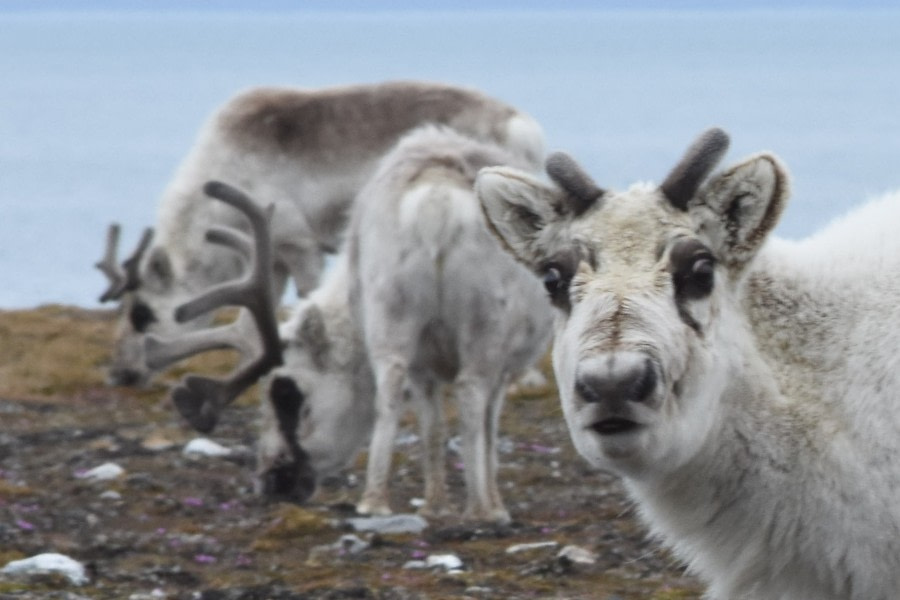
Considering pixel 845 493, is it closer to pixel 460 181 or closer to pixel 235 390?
pixel 460 181

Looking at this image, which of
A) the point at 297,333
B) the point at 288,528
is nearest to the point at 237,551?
the point at 288,528

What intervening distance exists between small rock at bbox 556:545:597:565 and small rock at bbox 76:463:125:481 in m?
4.81

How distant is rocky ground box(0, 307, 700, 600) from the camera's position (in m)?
9.48

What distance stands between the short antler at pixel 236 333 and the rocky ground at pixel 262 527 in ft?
1.98

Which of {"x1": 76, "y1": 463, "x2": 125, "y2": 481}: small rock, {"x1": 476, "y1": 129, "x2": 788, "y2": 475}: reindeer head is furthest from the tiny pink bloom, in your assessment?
{"x1": 476, "y1": 129, "x2": 788, "y2": 475}: reindeer head

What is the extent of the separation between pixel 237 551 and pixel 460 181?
2762 mm

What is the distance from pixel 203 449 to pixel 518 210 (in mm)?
8880

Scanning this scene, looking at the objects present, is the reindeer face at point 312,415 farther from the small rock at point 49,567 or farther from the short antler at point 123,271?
the short antler at point 123,271

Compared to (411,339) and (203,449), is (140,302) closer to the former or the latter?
(203,449)

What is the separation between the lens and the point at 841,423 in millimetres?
6242

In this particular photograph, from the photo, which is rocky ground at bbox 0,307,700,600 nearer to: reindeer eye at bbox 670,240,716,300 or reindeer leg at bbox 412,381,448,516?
reindeer leg at bbox 412,381,448,516

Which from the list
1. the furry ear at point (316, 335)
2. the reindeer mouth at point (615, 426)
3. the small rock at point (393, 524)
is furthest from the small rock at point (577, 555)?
the reindeer mouth at point (615, 426)

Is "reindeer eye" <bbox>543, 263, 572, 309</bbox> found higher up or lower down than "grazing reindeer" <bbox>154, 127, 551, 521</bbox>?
higher up

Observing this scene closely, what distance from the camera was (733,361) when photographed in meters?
6.24
